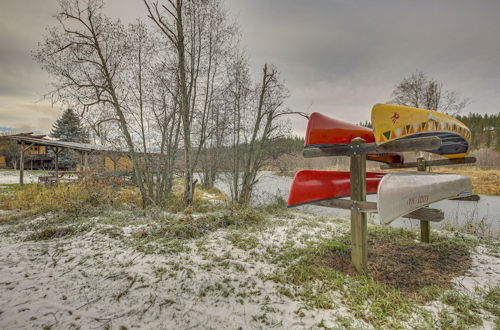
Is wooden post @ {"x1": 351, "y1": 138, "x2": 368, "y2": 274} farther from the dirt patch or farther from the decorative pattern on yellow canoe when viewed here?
the decorative pattern on yellow canoe

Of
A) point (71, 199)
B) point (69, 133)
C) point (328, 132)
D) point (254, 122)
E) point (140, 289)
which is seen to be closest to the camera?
point (140, 289)

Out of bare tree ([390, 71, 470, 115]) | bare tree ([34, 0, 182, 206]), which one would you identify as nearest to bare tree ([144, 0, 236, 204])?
bare tree ([34, 0, 182, 206])

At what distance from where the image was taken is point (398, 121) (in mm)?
2730

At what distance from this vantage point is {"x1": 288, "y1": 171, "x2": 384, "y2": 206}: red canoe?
10.4 feet

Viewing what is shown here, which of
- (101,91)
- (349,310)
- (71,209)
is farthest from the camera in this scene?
(101,91)

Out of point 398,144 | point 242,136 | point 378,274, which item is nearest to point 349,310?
point 378,274

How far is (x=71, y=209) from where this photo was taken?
5.26 meters

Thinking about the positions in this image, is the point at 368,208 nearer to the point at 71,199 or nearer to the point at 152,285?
the point at 152,285

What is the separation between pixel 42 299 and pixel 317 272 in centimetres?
296

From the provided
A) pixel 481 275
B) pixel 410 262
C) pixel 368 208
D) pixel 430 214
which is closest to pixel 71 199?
pixel 368 208

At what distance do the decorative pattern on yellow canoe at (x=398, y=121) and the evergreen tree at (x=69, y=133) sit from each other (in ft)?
24.3

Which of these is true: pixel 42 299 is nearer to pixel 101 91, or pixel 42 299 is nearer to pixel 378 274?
pixel 378 274

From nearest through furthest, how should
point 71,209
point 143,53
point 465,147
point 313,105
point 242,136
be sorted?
point 465,147, point 71,209, point 143,53, point 313,105, point 242,136

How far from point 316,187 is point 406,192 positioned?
3.62 feet
